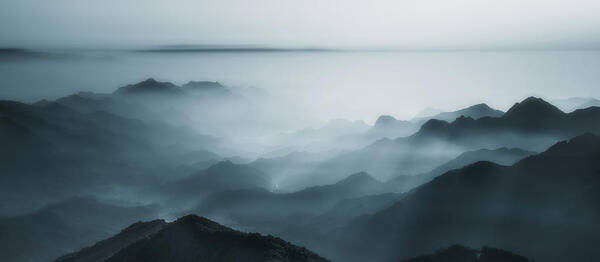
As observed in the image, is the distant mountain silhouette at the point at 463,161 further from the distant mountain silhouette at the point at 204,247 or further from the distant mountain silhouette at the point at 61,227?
the distant mountain silhouette at the point at 204,247

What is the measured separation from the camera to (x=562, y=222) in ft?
379

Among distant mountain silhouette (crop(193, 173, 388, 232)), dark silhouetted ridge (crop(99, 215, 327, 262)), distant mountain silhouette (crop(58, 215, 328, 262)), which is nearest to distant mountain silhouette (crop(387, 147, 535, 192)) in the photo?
distant mountain silhouette (crop(193, 173, 388, 232))

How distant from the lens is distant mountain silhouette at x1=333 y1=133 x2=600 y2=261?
370 ft

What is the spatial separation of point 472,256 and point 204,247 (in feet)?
149

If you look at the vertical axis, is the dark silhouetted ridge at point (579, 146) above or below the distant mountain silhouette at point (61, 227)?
above

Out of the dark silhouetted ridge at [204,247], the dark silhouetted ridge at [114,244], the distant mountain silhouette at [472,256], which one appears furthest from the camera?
the dark silhouetted ridge at [114,244]

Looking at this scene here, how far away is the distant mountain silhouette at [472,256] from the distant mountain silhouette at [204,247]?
20.9 m

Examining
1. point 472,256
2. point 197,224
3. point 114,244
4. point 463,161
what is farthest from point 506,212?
point 114,244

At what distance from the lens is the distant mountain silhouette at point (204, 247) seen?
76500 mm

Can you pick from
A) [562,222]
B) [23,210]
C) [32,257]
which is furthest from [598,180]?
[23,210]

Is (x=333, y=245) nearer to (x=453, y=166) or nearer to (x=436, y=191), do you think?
(x=436, y=191)

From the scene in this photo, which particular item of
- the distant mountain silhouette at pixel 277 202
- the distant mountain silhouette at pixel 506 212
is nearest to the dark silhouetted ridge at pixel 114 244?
the distant mountain silhouette at pixel 506 212

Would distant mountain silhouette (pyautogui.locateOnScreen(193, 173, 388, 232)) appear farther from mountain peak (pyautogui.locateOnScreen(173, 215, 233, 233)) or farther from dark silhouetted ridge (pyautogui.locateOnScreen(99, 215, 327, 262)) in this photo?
dark silhouetted ridge (pyautogui.locateOnScreen(99, 215, 327, 262))

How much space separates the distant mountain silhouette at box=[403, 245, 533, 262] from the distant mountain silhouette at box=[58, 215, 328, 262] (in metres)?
20.9
